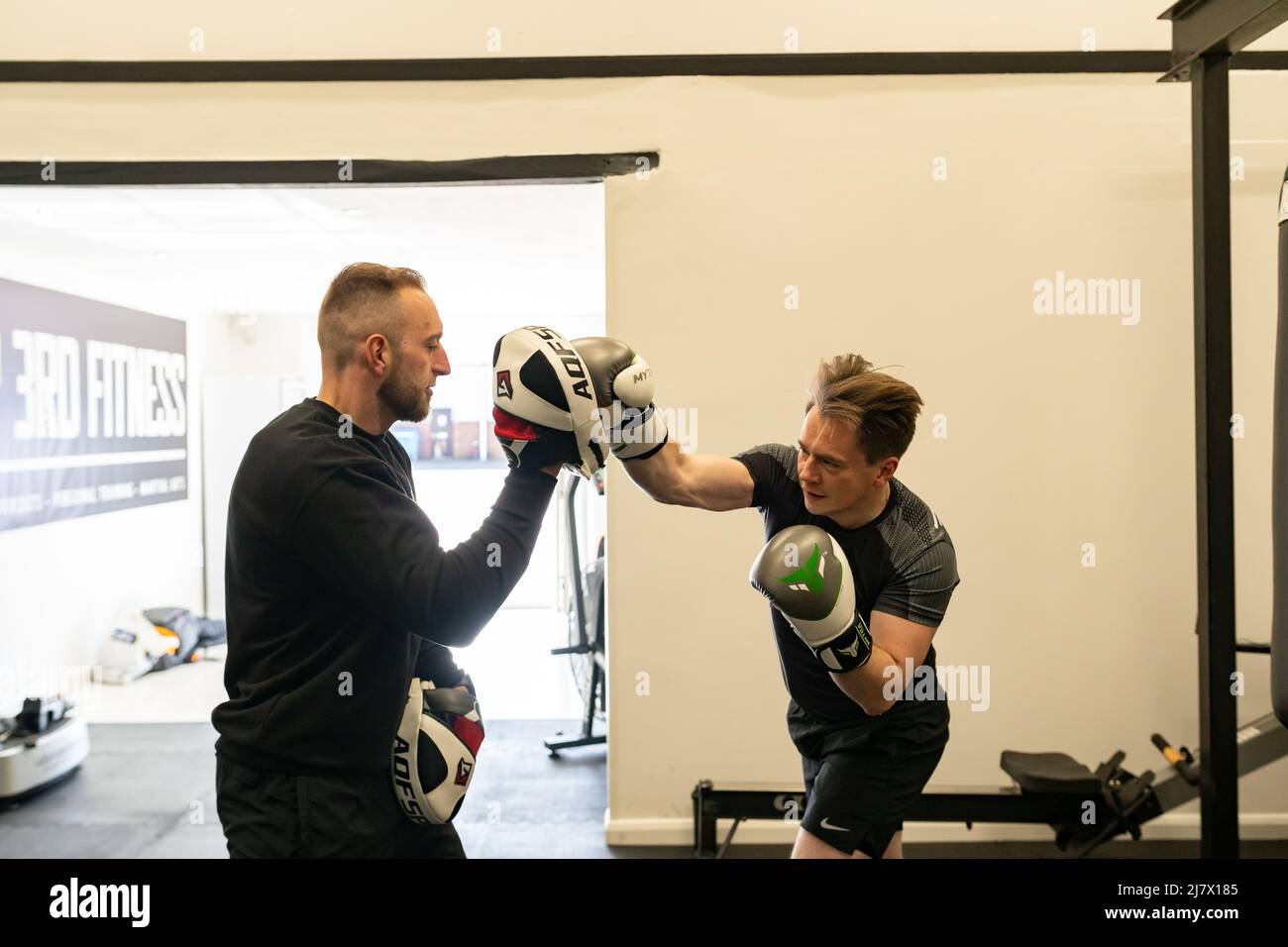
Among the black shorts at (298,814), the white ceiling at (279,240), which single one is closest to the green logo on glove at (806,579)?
the black shorts at (298,814)

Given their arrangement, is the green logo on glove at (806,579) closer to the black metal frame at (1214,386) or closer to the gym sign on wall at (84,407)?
the black metal frame at (1214,386)

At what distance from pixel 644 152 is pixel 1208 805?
2777 millimetres

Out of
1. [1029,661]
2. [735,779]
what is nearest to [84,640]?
[735,779]

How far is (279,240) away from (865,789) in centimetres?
473

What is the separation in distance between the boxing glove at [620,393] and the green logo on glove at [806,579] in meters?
0.42

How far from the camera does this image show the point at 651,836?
3184 millimetres

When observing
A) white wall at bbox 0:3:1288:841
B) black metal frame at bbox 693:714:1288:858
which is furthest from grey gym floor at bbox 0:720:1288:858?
black metal frame at bbox 693:714:1288:858

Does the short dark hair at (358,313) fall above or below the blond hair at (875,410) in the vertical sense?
above

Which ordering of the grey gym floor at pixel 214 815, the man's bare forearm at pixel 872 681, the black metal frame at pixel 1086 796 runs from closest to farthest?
the man's bare forearm at pixel 872 681 < the black metal frame at pixel 1086 796 < the grey gym floor at pixel 214 815

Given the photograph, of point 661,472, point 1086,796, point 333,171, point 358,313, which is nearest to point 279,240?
point 333,171

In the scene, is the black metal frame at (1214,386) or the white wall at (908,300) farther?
the white wall at (908,300)

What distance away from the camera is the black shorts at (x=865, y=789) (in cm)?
186

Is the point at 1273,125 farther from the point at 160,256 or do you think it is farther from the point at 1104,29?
the point at 160,256

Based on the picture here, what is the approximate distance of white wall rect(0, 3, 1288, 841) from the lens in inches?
124
